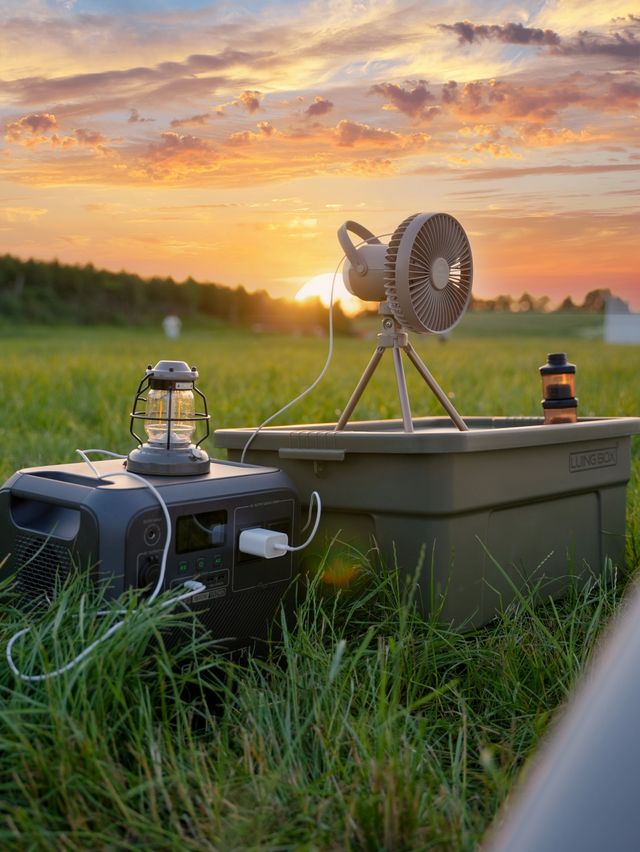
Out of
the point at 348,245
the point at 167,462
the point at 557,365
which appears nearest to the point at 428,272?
the point at 348,245

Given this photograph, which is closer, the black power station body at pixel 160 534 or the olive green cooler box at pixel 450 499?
the black power station body at pixel 160 534

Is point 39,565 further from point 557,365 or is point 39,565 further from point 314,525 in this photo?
point 557,365

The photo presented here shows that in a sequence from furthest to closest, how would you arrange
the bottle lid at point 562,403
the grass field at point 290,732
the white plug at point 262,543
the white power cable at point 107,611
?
the bottle lid at point 562,403 → the white plug at point 262,543 → the white power cable at point 107,611 → the grass field at point 290,732

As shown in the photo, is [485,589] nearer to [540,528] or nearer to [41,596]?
[540,528]

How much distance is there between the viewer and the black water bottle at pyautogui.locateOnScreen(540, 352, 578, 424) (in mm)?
2500

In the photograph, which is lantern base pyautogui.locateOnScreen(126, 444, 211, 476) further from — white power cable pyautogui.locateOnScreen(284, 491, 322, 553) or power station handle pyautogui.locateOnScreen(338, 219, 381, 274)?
power station handle pyautogui.locateOnScreen(338, 219, 381, 274)

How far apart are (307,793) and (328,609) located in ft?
2.55

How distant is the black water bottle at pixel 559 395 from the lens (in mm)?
2500

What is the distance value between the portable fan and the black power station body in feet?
1.41

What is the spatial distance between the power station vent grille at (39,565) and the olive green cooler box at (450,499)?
1.87 ft

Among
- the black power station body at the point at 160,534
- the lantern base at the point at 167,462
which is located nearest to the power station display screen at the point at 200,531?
the black power station body at the point at 160,534

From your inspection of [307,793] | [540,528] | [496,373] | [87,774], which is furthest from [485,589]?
[496,373]

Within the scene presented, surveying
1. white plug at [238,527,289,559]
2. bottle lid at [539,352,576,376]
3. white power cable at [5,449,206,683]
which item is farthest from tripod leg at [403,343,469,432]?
white power cable at [5,449,206,683]

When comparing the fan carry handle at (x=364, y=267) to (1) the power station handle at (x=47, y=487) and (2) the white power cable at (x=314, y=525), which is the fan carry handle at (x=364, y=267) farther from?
(1) the power station handle at (x=47, y=487)
